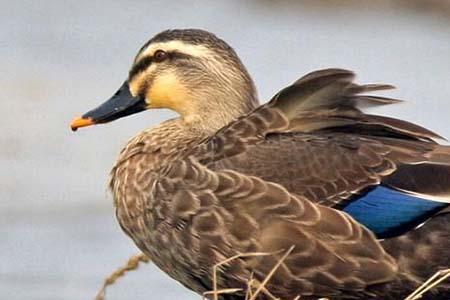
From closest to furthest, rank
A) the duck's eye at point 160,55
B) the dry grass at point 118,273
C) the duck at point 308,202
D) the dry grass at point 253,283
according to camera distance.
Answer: the dry grass at point 253,283
the dry grass at point 118,273
the duck at point 308,202
the duck's eye at point 160,55

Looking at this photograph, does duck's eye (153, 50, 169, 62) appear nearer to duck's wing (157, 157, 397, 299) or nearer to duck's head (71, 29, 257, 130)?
duck's head (71, 29, 257, 130)

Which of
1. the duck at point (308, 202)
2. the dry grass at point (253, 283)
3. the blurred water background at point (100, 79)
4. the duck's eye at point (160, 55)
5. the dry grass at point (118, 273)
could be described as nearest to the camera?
the dry grass at point (253, 283)

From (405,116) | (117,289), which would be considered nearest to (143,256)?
(117,289)

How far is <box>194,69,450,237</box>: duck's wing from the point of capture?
6789 millimetres

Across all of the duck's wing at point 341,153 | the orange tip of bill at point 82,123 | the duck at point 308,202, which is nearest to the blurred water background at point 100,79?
the orange tip of bill at point 82,123

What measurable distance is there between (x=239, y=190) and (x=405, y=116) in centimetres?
500

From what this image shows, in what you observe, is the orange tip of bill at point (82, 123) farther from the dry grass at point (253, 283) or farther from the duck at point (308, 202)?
the dry grass at point (253, 283)

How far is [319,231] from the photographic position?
6789 mm

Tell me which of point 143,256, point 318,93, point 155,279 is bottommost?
point 155,279

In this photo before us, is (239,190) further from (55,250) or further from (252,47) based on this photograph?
(252,47)

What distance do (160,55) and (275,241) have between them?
1.11 metres

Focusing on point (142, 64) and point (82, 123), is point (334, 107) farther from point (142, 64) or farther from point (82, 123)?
point (82, 123)

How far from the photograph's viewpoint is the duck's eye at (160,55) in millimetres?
7551

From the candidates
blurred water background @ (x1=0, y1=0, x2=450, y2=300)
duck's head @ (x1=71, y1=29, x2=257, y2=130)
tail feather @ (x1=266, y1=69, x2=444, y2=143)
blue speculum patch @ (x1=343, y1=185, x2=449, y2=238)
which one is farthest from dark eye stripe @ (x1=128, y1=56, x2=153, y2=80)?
blurred water background @ (x1=0, y1=0, x2=450, y2=300)
